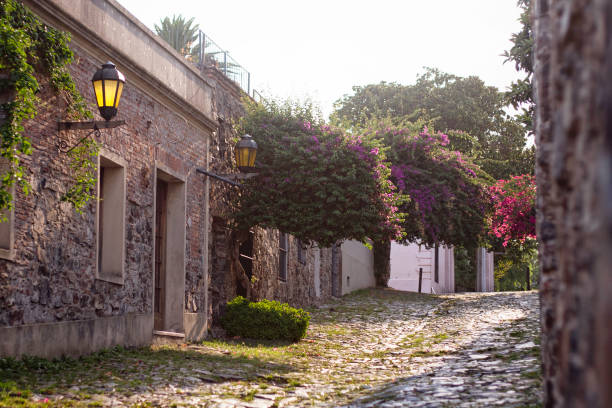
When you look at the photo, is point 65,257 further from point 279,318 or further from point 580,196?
point 580,196

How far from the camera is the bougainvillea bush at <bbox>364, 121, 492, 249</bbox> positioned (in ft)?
63.8

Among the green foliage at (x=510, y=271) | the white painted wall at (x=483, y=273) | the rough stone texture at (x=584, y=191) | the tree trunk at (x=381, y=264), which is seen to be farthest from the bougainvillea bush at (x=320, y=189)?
the green foliage at (x=510, y=271)

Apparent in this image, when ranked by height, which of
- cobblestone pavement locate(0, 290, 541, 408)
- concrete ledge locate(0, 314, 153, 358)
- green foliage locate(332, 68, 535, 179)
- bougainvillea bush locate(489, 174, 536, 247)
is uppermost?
green foliage locate(332, 68, 535, 179)

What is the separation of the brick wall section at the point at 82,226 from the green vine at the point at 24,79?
17 cm

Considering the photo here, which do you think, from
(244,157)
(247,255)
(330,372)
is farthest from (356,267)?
(330,372)

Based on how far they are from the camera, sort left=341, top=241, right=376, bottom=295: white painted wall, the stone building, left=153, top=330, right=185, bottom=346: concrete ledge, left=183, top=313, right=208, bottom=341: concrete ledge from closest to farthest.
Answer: the stone building
left=153, top=330, right=185, bottom=346: concrete ledge
left=183, top=313, right=208, bottom=341: concrete ledge
left=341, top=241, right=376, bottom=295: white painted wall

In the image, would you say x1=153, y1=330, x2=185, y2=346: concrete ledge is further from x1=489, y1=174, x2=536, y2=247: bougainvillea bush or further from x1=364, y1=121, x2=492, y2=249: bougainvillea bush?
x1=364, y1=121, x2=492, y2=249: bougainvillea bush

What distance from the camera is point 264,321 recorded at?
39.7ft

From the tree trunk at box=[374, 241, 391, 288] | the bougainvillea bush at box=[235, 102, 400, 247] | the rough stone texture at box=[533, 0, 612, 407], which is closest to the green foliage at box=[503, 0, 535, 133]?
the bougainvillea bush at box=[235, 102, 400, 247]

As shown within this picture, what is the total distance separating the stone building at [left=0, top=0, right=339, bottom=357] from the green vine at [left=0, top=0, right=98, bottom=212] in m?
0.19

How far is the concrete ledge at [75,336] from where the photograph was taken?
714 cm

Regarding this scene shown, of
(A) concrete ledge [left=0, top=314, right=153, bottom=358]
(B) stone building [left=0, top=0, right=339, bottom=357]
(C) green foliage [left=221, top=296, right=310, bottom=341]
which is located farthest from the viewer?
(C) green foliage [left=221, top=296, right=310, bottom=341]

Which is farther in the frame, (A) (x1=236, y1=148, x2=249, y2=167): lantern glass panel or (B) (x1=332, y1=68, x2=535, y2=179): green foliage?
(B) (x1=332, y1=68, x2=535, y2=179): green foliage

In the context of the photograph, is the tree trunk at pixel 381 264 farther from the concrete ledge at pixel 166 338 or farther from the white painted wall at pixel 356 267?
the concrete ledge at pixel 166 338
